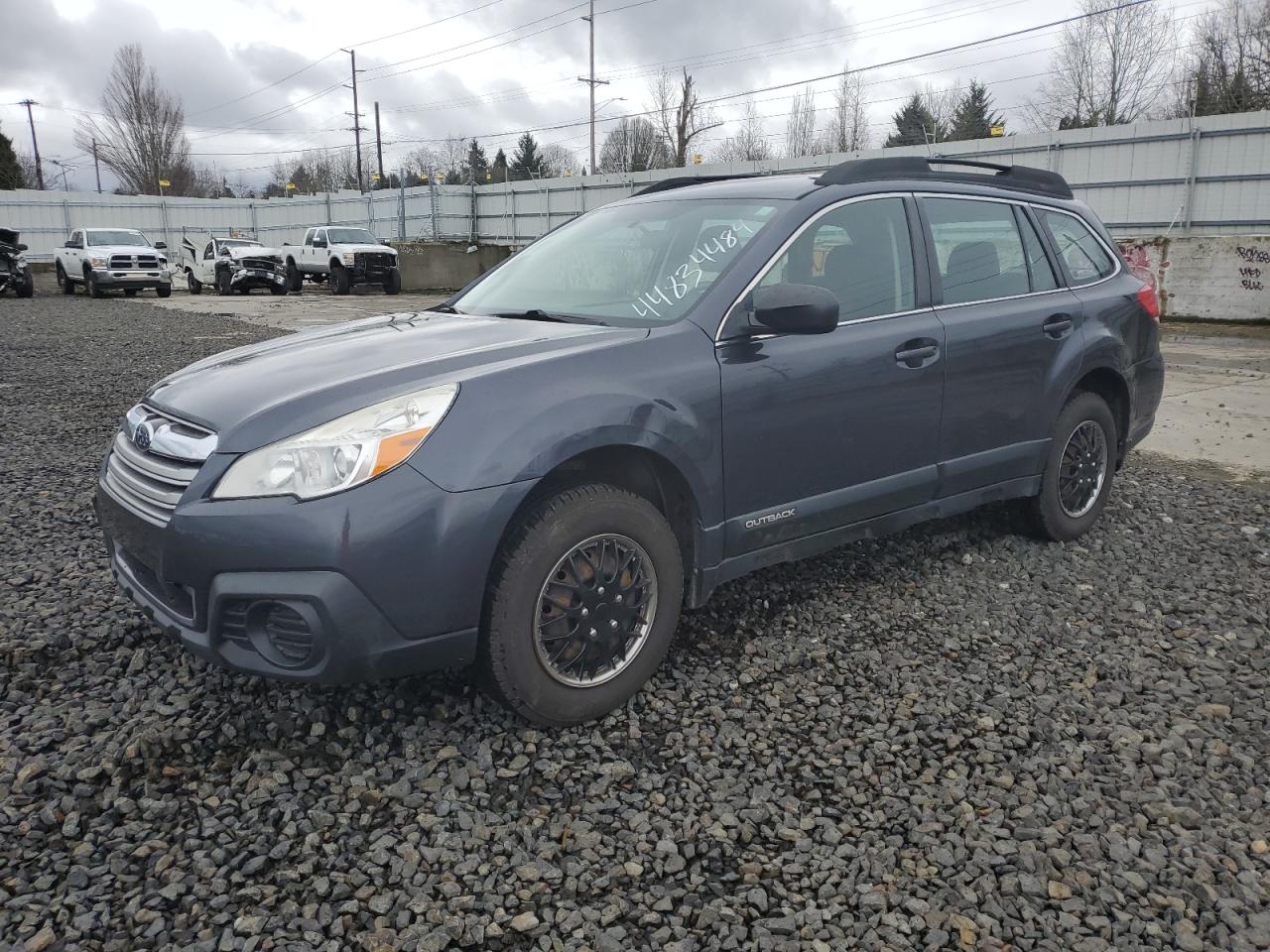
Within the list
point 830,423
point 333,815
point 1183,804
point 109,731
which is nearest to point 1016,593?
point 830,423

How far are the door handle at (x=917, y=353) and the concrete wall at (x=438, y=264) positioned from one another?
27.0m

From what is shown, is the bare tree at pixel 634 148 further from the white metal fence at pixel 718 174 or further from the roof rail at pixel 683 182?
the roof rail at pixel 683 182

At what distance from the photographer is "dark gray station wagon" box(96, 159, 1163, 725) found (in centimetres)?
253

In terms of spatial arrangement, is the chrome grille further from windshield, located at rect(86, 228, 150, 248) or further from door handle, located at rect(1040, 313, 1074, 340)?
windshield, located at rect(86, 228, 150, 248)

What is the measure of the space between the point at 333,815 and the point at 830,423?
6.75 ft

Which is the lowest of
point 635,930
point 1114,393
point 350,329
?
point 635,930

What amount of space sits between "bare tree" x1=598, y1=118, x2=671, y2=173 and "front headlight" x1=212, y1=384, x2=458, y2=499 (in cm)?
5338

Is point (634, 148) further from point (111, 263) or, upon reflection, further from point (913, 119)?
point (111, 263)

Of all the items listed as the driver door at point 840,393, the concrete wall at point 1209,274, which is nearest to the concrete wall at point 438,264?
the concrete wall at point 1209,274

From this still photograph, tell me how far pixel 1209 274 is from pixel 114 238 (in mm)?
25698

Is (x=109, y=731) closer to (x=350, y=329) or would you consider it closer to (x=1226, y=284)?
(x=350, y=329)

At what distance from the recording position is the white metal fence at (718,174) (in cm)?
1727

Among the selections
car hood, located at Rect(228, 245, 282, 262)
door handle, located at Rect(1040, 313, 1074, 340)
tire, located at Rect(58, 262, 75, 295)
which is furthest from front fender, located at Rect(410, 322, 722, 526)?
tire, located at Rect(58, 262, 75, 295)

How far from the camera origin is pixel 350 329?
3768 millimetres
